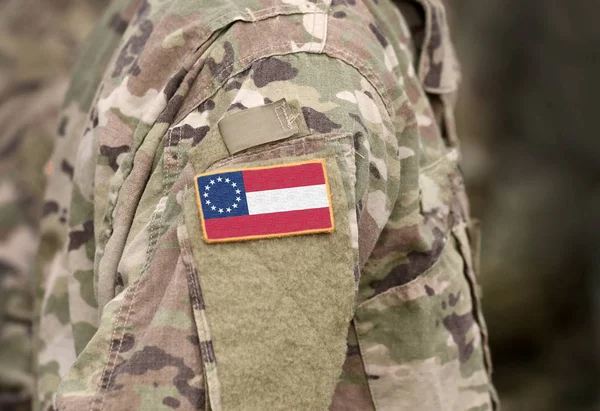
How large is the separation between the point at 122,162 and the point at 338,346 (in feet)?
0.89

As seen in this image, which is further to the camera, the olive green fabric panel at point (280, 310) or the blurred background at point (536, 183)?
the blurred background at point (536, 183)

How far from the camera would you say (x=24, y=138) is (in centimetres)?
124

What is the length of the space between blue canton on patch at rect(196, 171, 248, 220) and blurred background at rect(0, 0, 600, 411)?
161 centimetres

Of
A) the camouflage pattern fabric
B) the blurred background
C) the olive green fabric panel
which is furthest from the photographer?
the blurred background

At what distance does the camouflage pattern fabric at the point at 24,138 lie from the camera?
3.52ft

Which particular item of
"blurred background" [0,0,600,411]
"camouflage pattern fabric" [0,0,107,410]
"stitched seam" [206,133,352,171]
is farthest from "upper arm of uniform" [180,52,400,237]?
"blurred background" [0,0,600,411]

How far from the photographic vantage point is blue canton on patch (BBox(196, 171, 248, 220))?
543 mm

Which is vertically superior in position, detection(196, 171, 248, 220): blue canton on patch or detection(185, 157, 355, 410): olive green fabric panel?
detection(196, 171, 248, 220): blue canton on patch

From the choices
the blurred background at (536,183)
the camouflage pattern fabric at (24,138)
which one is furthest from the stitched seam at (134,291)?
the blurred background at (536,183)

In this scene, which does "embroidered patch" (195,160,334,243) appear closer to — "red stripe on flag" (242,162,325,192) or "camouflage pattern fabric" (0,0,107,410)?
"red stripe on flag" (242,162,325,192)

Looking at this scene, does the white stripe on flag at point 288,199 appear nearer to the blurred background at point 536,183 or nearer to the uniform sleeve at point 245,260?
the uniform sleeve at point 245,260

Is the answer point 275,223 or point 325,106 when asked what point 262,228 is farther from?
point 325,106

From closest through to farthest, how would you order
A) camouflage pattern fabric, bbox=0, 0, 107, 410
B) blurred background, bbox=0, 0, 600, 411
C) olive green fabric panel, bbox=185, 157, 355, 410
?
olive green fabric panel, bbox=185, 157, 355, 410 < camouflage pattern fabric, bbox=0, 0, 107, 410 < blurred background, bbox=0, 0, 600, 411

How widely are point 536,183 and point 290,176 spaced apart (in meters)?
1.60
